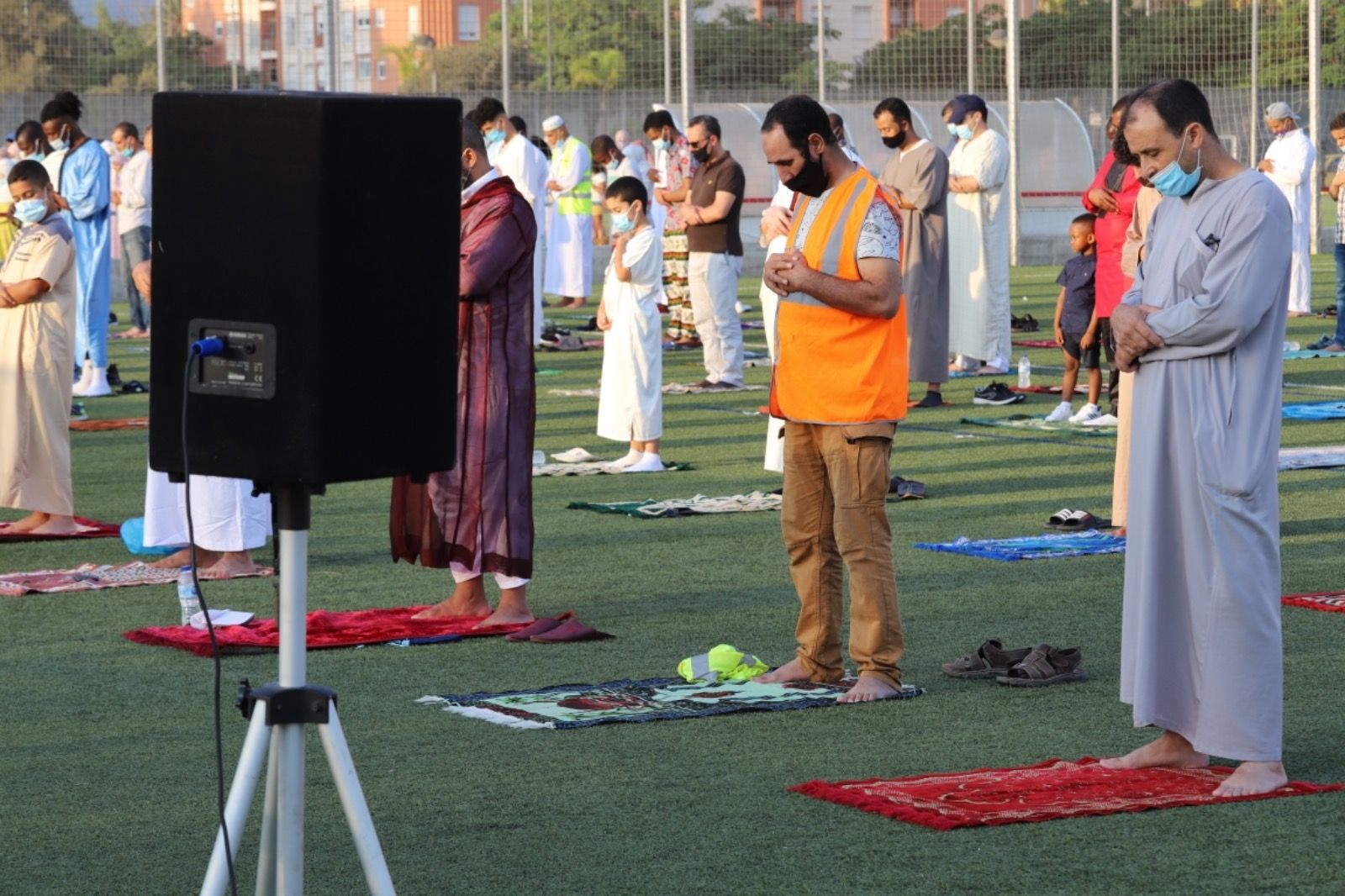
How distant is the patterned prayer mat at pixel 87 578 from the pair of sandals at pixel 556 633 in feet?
5.23

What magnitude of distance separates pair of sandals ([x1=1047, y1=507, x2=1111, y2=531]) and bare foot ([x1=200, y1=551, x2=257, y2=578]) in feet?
11.8

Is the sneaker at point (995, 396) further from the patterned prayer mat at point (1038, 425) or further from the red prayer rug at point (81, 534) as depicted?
the red prayer rug at point (81, 534)


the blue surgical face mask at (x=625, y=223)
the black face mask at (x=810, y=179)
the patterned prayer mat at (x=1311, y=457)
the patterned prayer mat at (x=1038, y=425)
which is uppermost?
the blue surgical face mask at (x=625, y=223)

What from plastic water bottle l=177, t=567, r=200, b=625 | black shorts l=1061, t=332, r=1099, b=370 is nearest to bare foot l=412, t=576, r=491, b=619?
plastic water bottle l=177, t=567, r=200, b=625

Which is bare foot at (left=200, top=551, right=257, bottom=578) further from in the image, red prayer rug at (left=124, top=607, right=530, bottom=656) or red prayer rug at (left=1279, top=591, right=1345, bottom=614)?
red prayer rug at (left=1279, top=591, right=1345, bottom=614)

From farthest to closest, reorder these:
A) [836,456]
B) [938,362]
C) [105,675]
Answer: [938,362], [105,675], [836,456]

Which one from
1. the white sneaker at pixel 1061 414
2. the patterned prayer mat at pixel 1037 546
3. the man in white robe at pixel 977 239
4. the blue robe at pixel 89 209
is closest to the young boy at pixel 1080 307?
the white sneaker at pixel 1061 414

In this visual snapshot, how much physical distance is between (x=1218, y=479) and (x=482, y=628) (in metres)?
3.26

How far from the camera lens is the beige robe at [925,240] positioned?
47.4 feet

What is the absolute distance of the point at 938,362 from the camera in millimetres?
14844

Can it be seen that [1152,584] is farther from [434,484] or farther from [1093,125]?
[1093,125]

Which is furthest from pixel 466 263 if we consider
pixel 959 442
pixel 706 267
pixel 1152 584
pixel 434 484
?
pixel 706 267

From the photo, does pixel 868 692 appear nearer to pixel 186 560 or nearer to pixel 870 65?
pixel 186 560

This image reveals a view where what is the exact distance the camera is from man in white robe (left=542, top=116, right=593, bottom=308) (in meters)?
23.7
